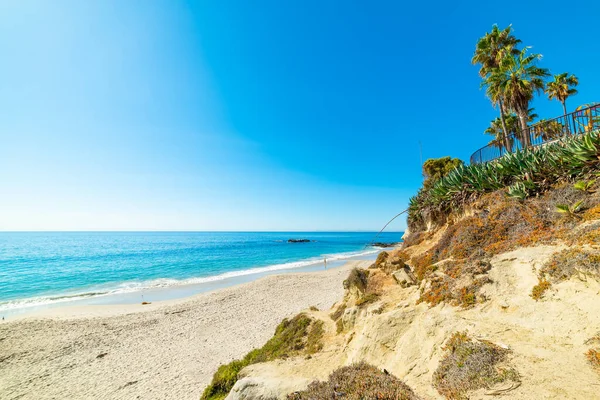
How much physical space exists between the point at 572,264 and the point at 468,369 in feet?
9.69

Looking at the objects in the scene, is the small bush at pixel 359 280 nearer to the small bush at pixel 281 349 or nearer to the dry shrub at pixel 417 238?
the small bush at pixel 281 349

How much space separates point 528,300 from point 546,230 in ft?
10.3

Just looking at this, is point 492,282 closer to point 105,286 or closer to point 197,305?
point 197,305

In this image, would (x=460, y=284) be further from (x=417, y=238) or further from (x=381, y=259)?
(x=417, y=238)

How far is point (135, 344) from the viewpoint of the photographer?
12281 millimetres

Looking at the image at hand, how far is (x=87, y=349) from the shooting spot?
469 inches

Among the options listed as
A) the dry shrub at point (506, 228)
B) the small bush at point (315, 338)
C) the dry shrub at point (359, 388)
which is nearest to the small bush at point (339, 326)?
the small bush at point (315, 338)

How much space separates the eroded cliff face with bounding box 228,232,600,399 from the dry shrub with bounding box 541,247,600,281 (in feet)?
0.36

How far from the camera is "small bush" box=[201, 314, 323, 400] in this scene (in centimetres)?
649

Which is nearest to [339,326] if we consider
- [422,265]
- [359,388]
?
[422,265]

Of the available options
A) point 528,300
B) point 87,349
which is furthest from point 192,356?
point 528,300

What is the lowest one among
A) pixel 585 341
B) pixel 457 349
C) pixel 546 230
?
pixel 457 349

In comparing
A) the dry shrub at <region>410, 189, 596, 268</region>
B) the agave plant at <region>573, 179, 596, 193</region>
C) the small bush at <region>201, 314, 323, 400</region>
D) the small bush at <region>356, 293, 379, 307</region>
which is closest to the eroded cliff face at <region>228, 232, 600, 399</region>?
the small bush at <region>356, 293, 379, 307</region>

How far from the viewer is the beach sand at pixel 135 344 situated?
900cm
